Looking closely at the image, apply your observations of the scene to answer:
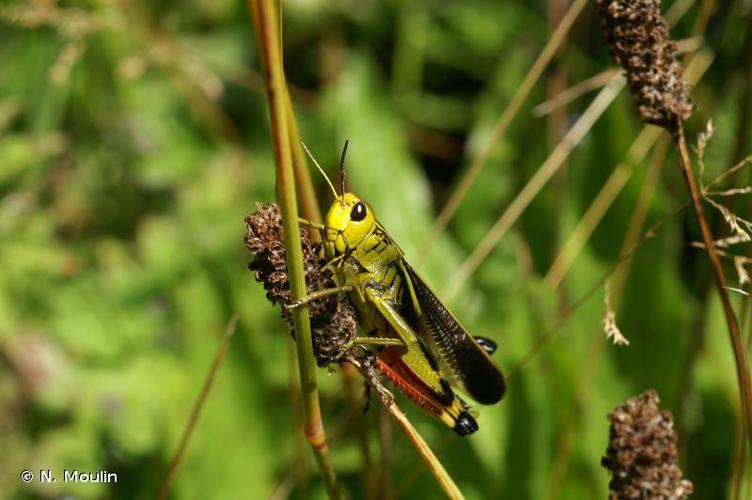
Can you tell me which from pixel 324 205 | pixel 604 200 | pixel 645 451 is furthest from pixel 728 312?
pixel 324 205

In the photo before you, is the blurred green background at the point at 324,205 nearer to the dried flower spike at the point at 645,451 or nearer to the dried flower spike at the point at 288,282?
the dried flower spike at the point at 645,451

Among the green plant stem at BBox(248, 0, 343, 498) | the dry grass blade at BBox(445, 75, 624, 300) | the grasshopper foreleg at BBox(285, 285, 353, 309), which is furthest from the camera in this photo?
the dry grass blade at BBox(445, 75, 624, 300)

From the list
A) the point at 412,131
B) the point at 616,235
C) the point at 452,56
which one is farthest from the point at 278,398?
the point at 452,56

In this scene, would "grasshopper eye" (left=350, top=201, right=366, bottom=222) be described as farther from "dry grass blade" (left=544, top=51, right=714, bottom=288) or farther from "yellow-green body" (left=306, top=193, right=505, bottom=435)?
"dry grass blade" (left=544, top=51, right=714, bottom=288)

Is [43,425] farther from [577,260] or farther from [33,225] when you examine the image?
[577,260]

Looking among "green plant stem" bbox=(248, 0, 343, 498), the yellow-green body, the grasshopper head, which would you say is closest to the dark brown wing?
the yellow-green body

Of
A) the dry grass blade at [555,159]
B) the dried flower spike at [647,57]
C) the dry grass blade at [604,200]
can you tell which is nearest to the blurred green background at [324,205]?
the dry grass blade at [604,200]

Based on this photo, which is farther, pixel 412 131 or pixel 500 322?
pixel 412 131
